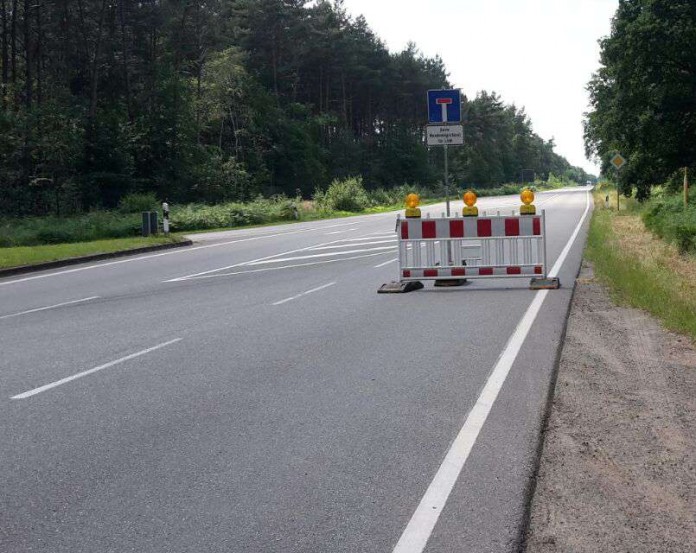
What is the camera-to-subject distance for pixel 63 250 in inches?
938

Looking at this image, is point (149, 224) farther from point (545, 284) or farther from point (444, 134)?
point (545, 284)

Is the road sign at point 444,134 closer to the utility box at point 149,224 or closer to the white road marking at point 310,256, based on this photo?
the white road marking at point 310,256

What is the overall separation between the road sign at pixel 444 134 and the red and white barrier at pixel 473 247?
2.43 metres

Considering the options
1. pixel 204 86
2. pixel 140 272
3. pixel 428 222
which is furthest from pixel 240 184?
pixel 428 222

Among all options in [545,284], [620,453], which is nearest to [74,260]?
[545,284]

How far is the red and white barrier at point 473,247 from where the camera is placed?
14.2m

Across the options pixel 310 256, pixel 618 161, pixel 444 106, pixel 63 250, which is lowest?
pixel 310 256

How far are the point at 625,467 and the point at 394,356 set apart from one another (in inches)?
151

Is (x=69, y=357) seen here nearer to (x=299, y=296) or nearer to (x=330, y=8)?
(x=299, y=296)

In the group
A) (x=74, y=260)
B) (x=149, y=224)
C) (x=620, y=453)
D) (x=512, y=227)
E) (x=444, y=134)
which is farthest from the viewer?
(x=149, y=224)

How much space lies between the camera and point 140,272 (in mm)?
18969

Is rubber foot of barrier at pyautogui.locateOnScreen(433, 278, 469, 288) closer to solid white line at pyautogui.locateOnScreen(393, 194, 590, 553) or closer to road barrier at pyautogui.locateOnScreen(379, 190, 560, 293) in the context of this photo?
road barrier at pyautogui.locateOnScreen(379, 190, 560, 293)

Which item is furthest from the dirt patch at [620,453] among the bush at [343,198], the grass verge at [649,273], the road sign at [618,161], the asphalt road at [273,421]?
the bush at [343,198]

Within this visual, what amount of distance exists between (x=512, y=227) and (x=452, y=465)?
9.50 metres
